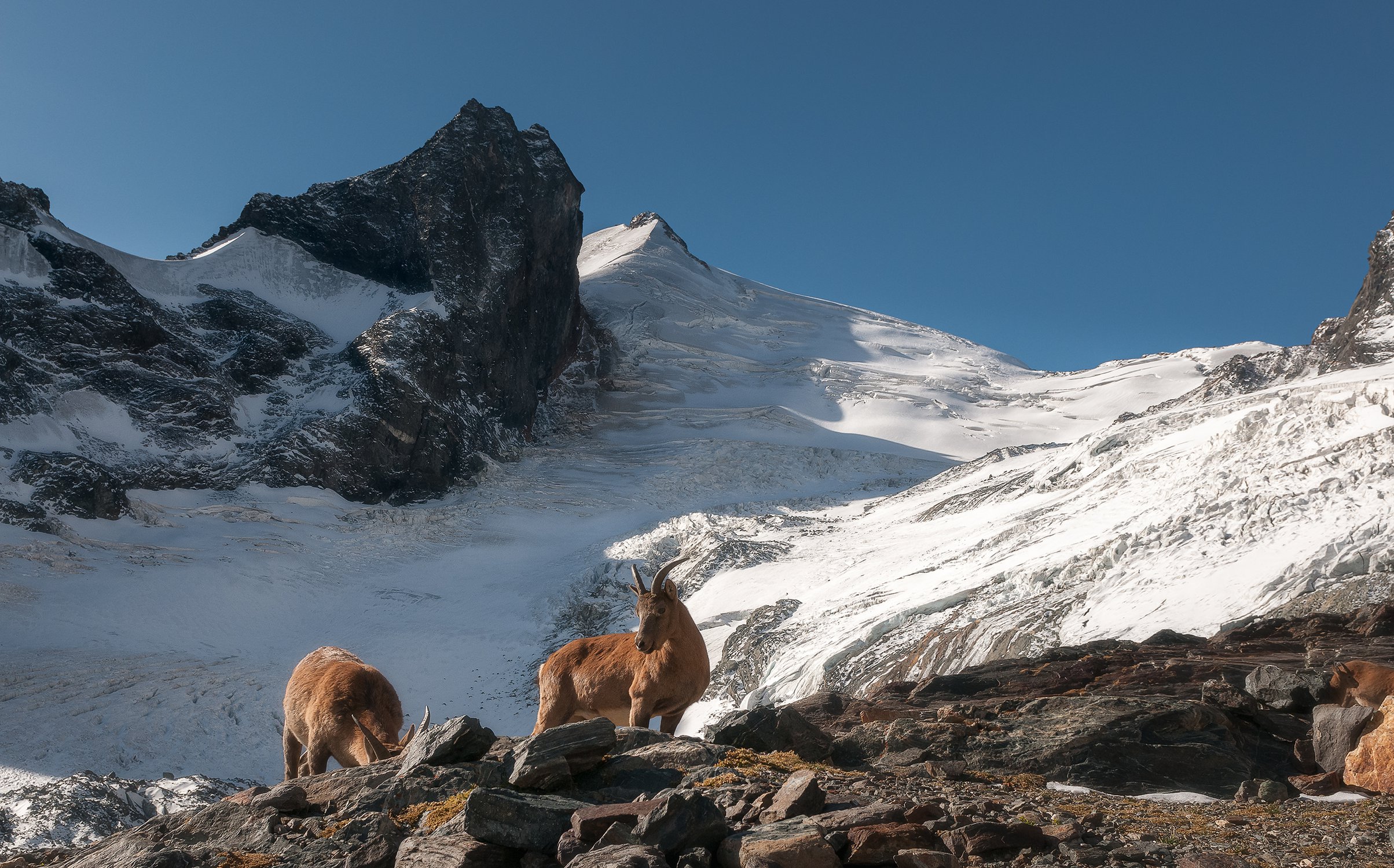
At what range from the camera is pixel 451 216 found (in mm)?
87250

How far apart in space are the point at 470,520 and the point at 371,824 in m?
52.8

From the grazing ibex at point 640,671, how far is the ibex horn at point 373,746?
1.84 meters

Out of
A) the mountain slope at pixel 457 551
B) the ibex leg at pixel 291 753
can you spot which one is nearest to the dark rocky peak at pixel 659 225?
the mountain slope at pixel 457 551

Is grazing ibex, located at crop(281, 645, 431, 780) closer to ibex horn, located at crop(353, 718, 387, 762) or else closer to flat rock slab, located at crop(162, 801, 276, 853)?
ibex horn, located at crop(353, 718, 387, 762)

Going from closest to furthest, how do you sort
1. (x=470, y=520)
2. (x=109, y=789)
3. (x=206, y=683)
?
(x=109, y=789) → (x=206, y=683) → (x=470, y=520)

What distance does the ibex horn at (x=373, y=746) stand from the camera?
33.7 feet

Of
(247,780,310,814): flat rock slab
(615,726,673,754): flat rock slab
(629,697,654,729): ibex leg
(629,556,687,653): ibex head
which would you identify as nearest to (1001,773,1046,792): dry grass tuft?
(615,726,673,754): flat rock slab

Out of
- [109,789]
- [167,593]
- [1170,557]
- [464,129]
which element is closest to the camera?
[109,789]

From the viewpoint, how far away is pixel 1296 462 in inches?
853

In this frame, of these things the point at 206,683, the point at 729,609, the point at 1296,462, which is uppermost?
the point at 1296,462

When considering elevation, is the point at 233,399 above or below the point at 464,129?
below

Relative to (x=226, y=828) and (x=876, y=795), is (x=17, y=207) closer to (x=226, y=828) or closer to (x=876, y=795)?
(x=226, y=828)

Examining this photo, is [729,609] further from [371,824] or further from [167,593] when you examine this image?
[371,824]

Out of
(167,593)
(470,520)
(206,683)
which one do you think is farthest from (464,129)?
(206,683)
